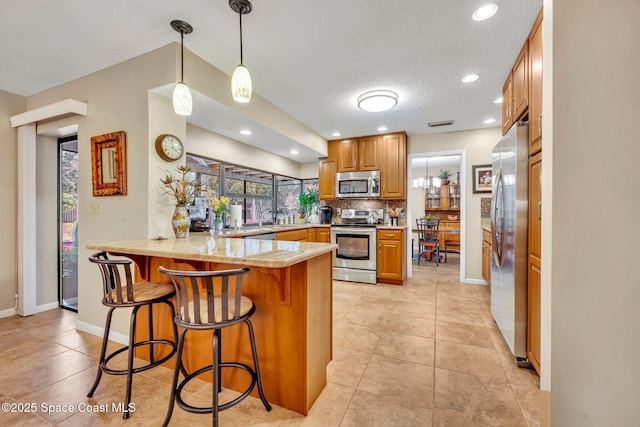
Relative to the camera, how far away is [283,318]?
1.56 meters

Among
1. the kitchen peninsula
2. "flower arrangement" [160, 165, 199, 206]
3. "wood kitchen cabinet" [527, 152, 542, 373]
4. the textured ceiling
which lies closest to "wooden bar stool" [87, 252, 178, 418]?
the kitchen peninsula

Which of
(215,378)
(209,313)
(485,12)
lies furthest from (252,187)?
(485,12)

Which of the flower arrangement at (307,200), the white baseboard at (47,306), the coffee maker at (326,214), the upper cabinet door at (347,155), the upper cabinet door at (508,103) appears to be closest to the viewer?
the upper cabinet door at (508,103)

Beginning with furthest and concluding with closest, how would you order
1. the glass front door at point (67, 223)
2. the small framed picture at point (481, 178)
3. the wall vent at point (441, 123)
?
the small framed picture at point (481, 178)
the wall vent at point (441, 123)
the glass front door at point (67, 223)

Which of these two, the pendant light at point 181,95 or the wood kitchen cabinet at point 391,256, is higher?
the pendant light at point 181,95

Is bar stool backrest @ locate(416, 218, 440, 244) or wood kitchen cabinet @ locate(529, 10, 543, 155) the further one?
bar stool backrest @ locate(416, 218, 440, 244)

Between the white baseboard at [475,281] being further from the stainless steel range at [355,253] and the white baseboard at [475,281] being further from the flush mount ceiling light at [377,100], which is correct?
the flush mount ceiling light at [377,100]

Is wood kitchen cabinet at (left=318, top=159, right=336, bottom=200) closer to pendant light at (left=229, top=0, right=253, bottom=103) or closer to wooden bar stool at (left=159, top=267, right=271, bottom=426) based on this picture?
pendant light at (left=229, top=0, right=253, bottom=103)

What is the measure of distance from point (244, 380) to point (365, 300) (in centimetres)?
207

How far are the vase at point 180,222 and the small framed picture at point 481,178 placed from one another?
4.13 metres

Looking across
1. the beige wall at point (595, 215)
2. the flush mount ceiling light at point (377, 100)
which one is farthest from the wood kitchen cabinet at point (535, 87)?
the flush mount ceiling light at point (377, 100)

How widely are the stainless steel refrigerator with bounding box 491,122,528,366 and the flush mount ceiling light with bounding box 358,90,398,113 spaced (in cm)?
121

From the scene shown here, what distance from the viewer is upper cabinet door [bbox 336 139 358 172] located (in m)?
4.73

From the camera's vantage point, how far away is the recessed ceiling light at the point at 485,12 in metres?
1.69
